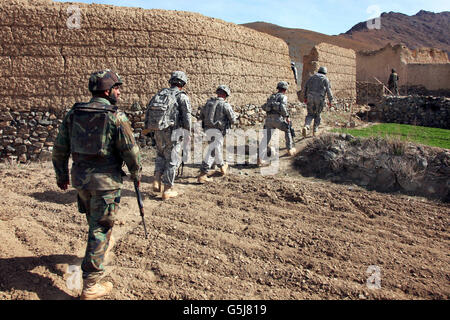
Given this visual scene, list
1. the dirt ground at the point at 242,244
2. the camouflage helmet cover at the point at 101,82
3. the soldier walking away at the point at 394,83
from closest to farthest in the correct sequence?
the camouflage helmet cover at the point at 101,82, the dirt ground at the point at 242,244, the soldier walking away at the point at 394,83

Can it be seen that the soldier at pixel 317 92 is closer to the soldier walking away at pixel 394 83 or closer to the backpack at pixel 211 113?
the backpack at pixel 211 113

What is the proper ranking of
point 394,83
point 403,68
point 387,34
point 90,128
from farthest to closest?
point 387,34
point 403,68
point 394,83
point 90,128

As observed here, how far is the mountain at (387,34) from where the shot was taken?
40.7 meters

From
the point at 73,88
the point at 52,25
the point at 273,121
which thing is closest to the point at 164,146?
the point at 273,121

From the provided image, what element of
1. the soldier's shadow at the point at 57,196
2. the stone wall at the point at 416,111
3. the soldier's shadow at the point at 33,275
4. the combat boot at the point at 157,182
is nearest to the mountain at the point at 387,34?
the stone wall at the point at 416,111

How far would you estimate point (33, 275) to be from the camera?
2.94m

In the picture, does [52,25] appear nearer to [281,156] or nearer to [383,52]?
[281,156]

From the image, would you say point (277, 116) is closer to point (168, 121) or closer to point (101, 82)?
point (168, 121)

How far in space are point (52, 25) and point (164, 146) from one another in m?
4.18

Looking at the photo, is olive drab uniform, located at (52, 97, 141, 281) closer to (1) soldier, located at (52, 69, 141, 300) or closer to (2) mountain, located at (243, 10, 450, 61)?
(1) soldier, located at (52, 69, 141, 300)

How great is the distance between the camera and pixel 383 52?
958 inches

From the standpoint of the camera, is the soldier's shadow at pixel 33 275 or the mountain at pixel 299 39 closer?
the soldier's shadow at pixel 33 275

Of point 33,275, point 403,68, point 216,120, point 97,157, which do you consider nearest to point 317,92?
point 216,120

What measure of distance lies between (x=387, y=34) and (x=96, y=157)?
2615 inches
